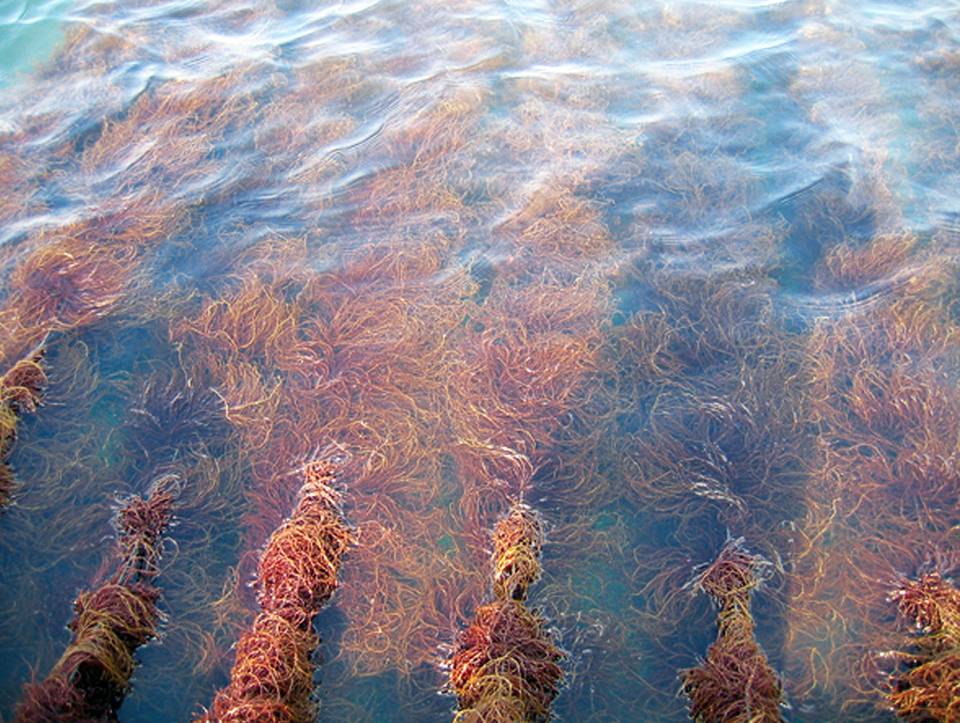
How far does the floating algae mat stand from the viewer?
322cm

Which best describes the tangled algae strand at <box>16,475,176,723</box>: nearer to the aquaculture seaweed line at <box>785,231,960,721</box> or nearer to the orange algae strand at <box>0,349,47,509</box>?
the orange algae strand at <box>0,349,47,509</box>

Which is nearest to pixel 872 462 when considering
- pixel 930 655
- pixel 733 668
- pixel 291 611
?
pixel 930 655

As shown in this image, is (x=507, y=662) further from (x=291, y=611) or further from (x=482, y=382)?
(x=482, y=382)

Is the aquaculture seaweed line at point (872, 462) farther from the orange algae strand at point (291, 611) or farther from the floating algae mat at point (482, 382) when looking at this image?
the orange algae strand at point (291, 611)

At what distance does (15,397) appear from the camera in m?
4.11

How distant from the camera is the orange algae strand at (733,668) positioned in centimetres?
291

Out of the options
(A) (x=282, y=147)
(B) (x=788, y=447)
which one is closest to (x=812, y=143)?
(B) (x=788, y=447)

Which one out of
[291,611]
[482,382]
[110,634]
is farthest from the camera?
[482,382]

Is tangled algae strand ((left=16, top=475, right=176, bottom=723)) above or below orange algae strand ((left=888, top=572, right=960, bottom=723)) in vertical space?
above

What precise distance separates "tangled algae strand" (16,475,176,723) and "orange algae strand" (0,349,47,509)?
0.86m

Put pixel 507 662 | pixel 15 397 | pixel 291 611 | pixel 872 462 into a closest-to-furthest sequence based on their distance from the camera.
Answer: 1. pixel 507 662
2. pixel 291 611
3. pixel 872 462
4. pixel 15 397

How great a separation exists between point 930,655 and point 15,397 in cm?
579

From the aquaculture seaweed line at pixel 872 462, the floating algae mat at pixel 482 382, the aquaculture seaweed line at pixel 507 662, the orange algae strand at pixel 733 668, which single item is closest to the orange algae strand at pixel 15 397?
the floating algae mat at pixel 482 382

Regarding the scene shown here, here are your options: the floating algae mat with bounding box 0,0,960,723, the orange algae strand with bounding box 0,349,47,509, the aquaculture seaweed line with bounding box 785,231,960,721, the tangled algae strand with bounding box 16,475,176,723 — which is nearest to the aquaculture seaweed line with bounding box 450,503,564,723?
the floating algae mat with bounding box 0,0,960,723
